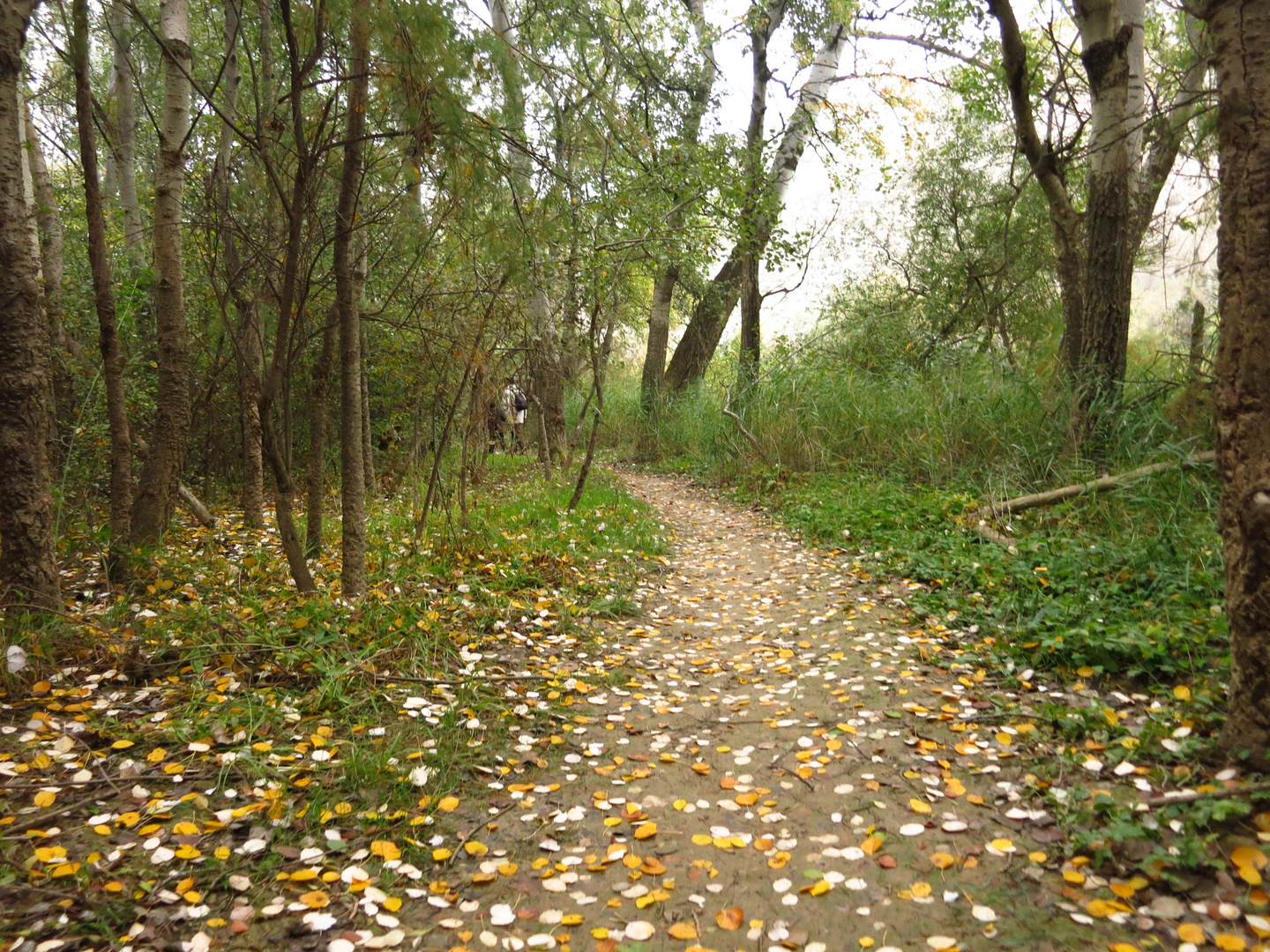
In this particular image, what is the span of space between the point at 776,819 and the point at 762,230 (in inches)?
408

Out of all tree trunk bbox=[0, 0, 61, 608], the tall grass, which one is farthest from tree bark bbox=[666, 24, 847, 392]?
tree trunk bbox=[0, 0, 61, 608]

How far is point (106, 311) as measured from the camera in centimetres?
451

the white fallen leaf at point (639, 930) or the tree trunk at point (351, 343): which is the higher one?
the tree trunk at point (351, 343)

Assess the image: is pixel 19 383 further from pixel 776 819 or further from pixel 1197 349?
pixel 1197 349

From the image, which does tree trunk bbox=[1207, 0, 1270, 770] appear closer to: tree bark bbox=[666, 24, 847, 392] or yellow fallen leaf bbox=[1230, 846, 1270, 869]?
yellow fallen leaf bbox=[1230, 846, 1270, 869]

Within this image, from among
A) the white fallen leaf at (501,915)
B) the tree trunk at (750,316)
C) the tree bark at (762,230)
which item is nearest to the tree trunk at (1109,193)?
the tree bark at (762,230)

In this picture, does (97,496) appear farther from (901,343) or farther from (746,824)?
Result: (901,343)

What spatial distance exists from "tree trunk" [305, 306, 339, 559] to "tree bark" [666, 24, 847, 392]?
7454 mm

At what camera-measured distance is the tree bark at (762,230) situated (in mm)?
11609

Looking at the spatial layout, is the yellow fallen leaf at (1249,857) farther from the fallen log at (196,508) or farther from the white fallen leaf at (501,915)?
the fallen log at (196,508)

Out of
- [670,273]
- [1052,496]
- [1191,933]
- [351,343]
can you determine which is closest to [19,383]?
[351,343]

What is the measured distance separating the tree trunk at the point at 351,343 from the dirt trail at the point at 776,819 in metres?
1.51

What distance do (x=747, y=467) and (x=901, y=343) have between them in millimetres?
4284

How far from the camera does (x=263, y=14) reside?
5078 mm
